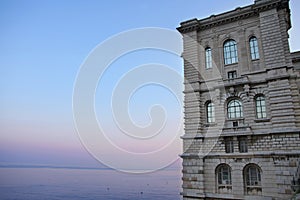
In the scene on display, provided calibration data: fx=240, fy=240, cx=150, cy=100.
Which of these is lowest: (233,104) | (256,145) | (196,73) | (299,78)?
(256,145)

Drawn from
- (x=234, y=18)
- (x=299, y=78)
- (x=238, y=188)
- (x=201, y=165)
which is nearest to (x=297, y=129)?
(x=299, y=78)

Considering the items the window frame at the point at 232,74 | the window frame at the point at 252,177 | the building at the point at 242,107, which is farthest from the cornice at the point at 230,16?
the window frame at the point at 252,177

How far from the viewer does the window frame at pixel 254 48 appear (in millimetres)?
21578

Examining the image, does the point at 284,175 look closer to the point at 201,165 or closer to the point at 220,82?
the point at 201,165

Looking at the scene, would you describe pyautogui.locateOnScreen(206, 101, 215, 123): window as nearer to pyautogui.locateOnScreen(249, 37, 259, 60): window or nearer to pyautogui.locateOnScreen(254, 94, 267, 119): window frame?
pyautogui.locateOnScreen(254, 94, 267, 119): window frame

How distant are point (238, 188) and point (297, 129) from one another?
654 cm

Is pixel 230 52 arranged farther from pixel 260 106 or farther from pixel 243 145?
pixel 243 145

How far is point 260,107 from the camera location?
20.5m

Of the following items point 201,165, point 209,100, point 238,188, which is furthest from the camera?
point 209,100

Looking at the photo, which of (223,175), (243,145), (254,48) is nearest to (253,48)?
(254,48)

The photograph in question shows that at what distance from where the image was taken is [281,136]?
18719 mm

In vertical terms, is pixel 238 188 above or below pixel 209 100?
below

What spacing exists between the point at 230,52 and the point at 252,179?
11.6 metres

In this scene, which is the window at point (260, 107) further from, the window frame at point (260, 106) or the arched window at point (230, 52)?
the arched window at point (230, 52)
